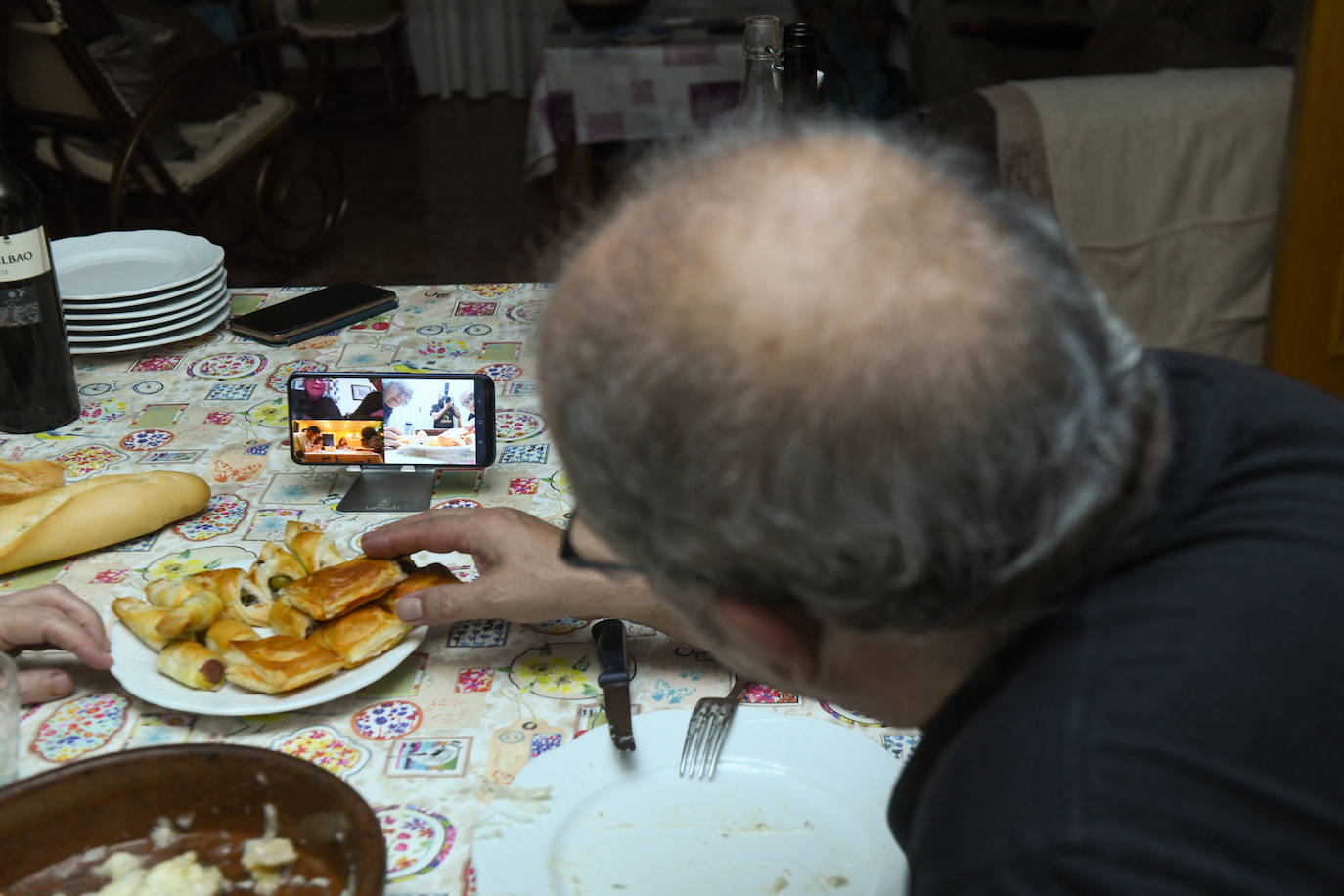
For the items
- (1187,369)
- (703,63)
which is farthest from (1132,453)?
(703,63)

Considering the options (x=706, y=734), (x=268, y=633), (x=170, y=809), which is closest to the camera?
(x=170, y=809)

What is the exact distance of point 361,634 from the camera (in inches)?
37.5

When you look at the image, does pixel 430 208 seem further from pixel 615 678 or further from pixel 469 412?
pixel 615 678

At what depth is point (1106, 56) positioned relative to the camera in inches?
146

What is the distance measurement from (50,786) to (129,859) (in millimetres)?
74

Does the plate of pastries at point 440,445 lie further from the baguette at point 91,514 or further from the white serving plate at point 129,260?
the white serving plate at point 129,260

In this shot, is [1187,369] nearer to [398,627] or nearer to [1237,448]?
[1237,448]

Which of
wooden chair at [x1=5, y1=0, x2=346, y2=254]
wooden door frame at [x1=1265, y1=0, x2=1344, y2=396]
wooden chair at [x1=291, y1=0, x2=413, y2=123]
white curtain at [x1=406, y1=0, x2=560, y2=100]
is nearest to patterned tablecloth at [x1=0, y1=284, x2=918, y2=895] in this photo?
wooden chair at [x1=5, y1=0, x2=346, y2=254]

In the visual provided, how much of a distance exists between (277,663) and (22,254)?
71 cm

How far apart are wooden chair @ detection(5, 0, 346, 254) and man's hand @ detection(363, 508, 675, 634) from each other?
2425 millimetres

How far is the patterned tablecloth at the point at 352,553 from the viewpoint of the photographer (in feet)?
2.91

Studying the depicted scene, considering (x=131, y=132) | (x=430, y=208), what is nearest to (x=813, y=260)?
(x=131, y=132)

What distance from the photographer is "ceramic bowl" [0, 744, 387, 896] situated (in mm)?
742

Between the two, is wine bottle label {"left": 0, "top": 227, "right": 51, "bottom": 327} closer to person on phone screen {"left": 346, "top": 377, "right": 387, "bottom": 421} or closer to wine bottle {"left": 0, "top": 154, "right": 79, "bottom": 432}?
wine bottle {"left": 0, "top": 154, "right": 79, "bottom": 432}
